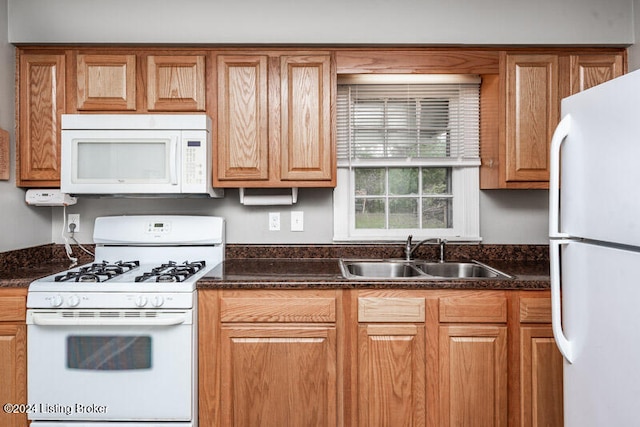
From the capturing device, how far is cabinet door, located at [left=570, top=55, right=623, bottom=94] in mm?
2242

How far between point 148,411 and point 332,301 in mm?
921

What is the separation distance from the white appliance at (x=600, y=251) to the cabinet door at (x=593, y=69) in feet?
3.80

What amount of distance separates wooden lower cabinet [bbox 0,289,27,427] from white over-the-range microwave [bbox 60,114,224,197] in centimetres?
59

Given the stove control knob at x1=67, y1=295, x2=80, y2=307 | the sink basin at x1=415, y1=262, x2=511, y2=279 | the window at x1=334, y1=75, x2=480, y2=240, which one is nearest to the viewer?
the stove control knob at x1=67, y1=295, x2=80, y2=307

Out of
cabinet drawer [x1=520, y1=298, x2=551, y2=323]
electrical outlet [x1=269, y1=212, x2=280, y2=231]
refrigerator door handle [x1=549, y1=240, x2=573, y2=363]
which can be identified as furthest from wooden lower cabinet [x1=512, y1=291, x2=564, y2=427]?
electrical outlet [x1=269, y1=212, x2=280, y2=231]

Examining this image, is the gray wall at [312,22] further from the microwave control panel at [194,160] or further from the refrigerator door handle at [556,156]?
the refrigerator door handle at [556,156]

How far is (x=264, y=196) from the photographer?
97.1 inches

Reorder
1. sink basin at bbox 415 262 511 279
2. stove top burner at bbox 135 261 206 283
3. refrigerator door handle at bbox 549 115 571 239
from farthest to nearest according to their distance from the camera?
1. sink basin at bbox 415 262 511 279
2. stove top burner at bbox 135 261 206 283
3. refrigerator door handle at bbox 549 115 571 239

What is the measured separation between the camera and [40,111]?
223cm

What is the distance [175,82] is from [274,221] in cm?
95

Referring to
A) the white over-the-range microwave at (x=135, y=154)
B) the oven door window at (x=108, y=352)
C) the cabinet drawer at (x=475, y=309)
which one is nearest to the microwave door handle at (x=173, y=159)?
the white over-the-range microwave at (x=135, y=154)

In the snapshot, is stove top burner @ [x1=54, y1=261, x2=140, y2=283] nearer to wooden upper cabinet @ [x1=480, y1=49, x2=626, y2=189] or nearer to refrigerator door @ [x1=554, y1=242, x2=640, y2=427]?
refrigerator door @ [x1=554, y1=242, x2=640, y2=427]

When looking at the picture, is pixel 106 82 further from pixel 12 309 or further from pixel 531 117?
pixel 531 117

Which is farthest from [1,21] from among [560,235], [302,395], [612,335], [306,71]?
[612,335]
